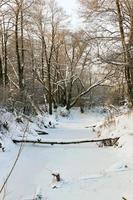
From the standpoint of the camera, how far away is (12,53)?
4438cm

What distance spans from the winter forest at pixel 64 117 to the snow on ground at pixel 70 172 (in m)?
0.02

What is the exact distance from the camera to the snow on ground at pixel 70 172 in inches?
331

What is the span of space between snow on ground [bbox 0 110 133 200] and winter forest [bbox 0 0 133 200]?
0.02 m

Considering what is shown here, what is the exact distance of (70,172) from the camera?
10516mm

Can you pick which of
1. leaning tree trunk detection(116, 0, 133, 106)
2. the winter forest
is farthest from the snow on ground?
leaning tree trunk detection(116, 0, 133, 106)

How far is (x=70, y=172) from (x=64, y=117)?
2917cm

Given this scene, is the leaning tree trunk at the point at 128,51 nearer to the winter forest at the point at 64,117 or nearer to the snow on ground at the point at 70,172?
the winter forest at the point at 64,117

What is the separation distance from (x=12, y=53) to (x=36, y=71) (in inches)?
137

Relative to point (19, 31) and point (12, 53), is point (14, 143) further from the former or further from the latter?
point (12, 53)

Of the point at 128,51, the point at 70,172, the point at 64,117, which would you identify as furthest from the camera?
the point at 64,117

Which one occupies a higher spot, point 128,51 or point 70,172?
point 128,51

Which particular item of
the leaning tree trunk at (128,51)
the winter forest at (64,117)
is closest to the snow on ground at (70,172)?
the winter forest at (64,117)

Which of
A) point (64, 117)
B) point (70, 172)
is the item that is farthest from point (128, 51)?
point (64, 117)

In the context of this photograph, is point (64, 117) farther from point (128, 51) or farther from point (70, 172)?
point (70, 172)
